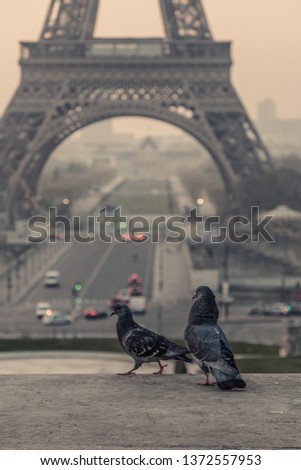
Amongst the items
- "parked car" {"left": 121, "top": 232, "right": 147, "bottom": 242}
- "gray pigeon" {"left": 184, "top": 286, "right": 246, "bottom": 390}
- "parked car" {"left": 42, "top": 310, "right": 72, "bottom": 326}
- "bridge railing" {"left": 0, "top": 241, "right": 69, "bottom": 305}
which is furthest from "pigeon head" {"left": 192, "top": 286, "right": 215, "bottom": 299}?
"parked car" {"left": 121, "top": 232, "right": 147, "bottom": 242}

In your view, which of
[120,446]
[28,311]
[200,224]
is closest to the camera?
[120,446]

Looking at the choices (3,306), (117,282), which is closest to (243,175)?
(117,282)

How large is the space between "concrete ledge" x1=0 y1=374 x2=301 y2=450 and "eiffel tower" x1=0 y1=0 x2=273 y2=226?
265 feet

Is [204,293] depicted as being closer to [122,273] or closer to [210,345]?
[210,345]

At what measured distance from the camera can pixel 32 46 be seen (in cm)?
9725

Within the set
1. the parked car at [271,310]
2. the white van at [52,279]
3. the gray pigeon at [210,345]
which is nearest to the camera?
the gray pigeon at [210,345]

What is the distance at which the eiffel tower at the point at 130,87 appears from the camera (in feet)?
314

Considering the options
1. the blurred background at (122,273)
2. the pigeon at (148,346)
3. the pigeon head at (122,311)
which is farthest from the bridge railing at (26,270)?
the pigeon at (148,346)

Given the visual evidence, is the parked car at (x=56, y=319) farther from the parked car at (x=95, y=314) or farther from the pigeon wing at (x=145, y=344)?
the pigeon wing at (x=145, y=344)

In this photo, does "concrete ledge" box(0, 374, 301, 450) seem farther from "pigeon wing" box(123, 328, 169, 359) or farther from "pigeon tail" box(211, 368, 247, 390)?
"pigeon wing" box(123, 328, 169, 359)

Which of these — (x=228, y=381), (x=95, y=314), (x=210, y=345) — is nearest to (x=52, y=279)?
(x=95, y=314)

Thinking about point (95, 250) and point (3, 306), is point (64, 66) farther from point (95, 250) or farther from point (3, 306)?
point (3, 306)

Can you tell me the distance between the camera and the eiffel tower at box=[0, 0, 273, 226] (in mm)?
95750
